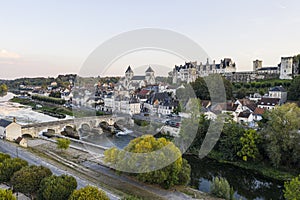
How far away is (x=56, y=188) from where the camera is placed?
25.2ft

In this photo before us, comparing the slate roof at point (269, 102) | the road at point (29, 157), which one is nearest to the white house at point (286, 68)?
the slate roof at point (269, 102)

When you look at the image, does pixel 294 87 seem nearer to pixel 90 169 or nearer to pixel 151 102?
pixel 151 102

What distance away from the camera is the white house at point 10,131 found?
17.5 metres

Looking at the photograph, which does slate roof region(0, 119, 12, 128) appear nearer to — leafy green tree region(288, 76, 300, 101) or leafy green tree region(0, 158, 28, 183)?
leafy green tree region(0, 158, 28, 183)

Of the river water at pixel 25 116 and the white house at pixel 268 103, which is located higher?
the white house at pixel 268 103

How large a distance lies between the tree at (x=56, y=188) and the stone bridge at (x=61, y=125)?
511 inches

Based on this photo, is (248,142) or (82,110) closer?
(248,142)

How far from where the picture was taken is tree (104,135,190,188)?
32.1 feet

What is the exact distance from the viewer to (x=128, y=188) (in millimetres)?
10211

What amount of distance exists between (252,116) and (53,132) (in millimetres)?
18530

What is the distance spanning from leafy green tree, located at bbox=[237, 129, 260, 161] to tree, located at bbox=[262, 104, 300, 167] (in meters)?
0.79

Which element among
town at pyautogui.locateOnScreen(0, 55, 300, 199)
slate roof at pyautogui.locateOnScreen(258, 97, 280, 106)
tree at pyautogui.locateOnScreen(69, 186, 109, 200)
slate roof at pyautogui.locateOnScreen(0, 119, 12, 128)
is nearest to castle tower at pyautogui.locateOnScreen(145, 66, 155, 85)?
town at pyautogui.locateOnScreen(0, 55, 300, 199)

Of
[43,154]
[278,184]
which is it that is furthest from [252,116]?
[43,154]

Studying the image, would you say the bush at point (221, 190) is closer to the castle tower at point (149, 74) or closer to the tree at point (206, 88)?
the castle tower at point (149, 74)
